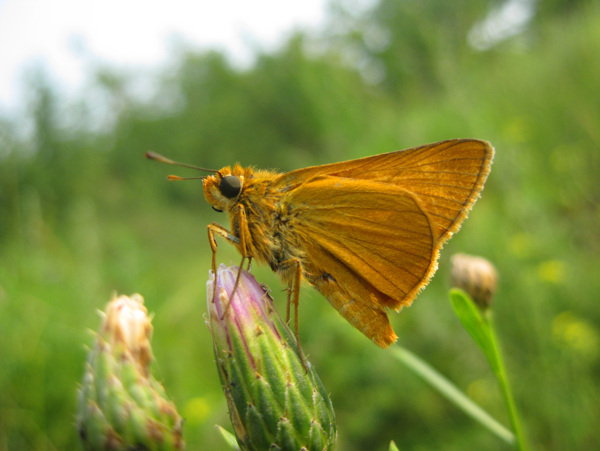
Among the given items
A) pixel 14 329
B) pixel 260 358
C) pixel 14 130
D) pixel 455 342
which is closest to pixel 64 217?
pixel 14 130

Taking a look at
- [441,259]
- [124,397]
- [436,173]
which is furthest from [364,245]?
[441,259]

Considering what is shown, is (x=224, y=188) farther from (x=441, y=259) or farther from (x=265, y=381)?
(x=441, y=259)

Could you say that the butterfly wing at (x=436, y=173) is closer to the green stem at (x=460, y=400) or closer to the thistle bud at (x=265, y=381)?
the green stem at (x=460, y=400)

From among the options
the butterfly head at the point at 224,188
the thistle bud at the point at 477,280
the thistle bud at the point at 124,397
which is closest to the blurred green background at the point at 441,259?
the thistle bud at the point at 124,397

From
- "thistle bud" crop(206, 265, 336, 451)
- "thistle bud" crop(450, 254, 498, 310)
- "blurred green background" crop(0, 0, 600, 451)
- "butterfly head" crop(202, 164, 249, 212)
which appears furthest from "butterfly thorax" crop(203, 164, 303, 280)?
"thistle bud" crop(450, 254, 498, 310)

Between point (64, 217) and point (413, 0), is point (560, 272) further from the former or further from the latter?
point (64, 217)

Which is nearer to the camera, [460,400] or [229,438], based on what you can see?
[229,438]
